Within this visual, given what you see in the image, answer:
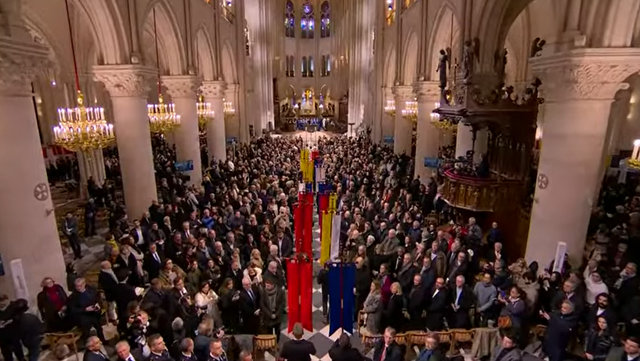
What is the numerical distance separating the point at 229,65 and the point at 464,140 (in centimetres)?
1485

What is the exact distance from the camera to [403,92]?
65.6 ft

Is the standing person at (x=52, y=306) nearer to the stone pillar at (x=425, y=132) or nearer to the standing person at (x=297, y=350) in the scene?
the standing person at (x=297, y=350)

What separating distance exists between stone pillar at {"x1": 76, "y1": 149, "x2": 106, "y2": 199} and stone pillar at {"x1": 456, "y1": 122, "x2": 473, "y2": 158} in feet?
43.4

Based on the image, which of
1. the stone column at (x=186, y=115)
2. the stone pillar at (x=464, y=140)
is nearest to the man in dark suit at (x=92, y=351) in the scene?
the stone column at (x=186, y=115)

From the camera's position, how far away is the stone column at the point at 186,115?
1447 cm

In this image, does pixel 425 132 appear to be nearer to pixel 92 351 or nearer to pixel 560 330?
pixel 560 330

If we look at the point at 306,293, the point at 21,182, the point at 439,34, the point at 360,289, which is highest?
the point at 439,34

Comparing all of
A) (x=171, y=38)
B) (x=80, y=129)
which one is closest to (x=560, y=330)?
(x=80, y=129)

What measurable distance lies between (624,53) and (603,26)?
1.87ft

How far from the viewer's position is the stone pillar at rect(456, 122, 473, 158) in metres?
13.9

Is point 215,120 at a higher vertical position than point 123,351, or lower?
higher

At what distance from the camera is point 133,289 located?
7.03 m

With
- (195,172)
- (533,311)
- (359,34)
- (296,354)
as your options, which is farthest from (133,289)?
(359,34)

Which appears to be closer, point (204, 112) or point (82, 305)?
point (82, 305)
